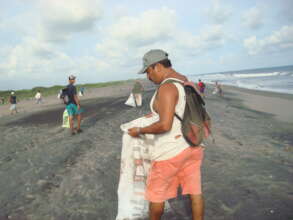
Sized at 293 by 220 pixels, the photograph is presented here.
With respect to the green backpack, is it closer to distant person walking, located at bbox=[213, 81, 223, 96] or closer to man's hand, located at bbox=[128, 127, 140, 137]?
man's hand, located at bbox=[128, 127, 140, 137]

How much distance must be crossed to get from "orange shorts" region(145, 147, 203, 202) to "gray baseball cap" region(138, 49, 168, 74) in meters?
0.93

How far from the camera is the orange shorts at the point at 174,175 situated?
228cm

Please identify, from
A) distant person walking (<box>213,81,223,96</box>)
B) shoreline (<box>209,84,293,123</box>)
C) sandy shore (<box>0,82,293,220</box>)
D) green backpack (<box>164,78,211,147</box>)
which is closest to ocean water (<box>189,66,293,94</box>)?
shoreline (<box>209,84,293,123</box>)

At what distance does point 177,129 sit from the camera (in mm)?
2262

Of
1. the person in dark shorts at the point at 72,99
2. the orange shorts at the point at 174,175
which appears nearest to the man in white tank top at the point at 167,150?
the orange shorts at the point at 174,175

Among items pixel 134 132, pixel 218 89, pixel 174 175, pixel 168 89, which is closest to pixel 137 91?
pixel 134 132

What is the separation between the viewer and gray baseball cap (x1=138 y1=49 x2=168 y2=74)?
2301 mm

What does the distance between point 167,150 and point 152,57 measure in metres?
0.93

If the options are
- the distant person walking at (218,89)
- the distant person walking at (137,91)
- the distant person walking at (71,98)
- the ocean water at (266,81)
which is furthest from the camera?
the ocean water at (266,81)

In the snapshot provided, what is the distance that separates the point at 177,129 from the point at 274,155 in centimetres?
469

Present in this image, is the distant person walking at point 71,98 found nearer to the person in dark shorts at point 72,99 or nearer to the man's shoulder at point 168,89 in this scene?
the person in dark shorts at point 72,99

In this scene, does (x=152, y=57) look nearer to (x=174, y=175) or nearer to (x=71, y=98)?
(x=174, y=175)

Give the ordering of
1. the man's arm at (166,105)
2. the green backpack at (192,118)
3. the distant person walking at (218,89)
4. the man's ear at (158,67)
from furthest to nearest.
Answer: the distant person walking at (218,89), the man's ear at (158,67), the green backpack at (192,118), the man's arm at (166,105)

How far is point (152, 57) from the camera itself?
91.0 inches
